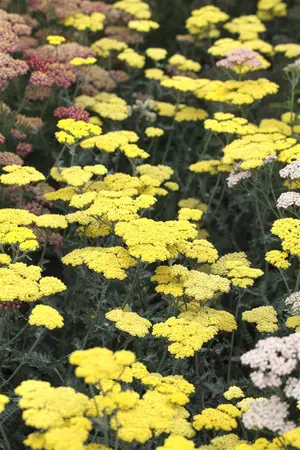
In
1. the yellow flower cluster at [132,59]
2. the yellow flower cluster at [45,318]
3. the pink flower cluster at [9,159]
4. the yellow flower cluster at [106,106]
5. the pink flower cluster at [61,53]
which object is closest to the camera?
the yellow flower cluster at [45,318]

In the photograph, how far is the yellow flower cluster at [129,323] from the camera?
14.1 feet

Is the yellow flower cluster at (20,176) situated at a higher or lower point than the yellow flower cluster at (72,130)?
lower

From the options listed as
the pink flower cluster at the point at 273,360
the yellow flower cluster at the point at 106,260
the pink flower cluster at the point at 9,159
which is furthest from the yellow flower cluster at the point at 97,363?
the pink flower cluster at the point at 9,159

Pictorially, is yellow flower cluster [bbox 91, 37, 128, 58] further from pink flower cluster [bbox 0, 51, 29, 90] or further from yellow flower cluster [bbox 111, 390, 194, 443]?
yellow flower cluster [bbox 111, 390, 194, 443]

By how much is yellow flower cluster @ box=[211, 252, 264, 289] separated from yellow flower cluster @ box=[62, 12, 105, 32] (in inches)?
121

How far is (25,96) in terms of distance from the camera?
6535 mm

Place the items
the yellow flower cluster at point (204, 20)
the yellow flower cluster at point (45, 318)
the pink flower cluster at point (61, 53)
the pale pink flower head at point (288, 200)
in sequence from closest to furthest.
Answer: the yellow flower cluster at point (45, 318), the pale pink flower head at point (288, 200), the pink flower cluster at point (61, 53), the yellow flower cluster at point (204, 20)

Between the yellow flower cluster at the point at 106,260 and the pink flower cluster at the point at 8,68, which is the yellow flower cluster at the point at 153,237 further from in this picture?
the pink flower cluster at the point at 8,68

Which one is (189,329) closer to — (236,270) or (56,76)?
(236,270)

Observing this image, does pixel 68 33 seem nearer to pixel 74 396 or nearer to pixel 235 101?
pixel 235 101

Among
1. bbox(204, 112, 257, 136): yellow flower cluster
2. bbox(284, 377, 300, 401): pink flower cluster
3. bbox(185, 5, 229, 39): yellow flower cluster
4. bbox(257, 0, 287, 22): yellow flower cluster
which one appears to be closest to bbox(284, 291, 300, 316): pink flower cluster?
bbox(284, 377, 300, 401): pink flower cluster

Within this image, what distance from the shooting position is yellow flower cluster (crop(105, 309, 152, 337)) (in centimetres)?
430

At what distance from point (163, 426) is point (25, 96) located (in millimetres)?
3707

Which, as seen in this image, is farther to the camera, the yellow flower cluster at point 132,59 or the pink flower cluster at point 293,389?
the yellow flower cluster at point 132,59
